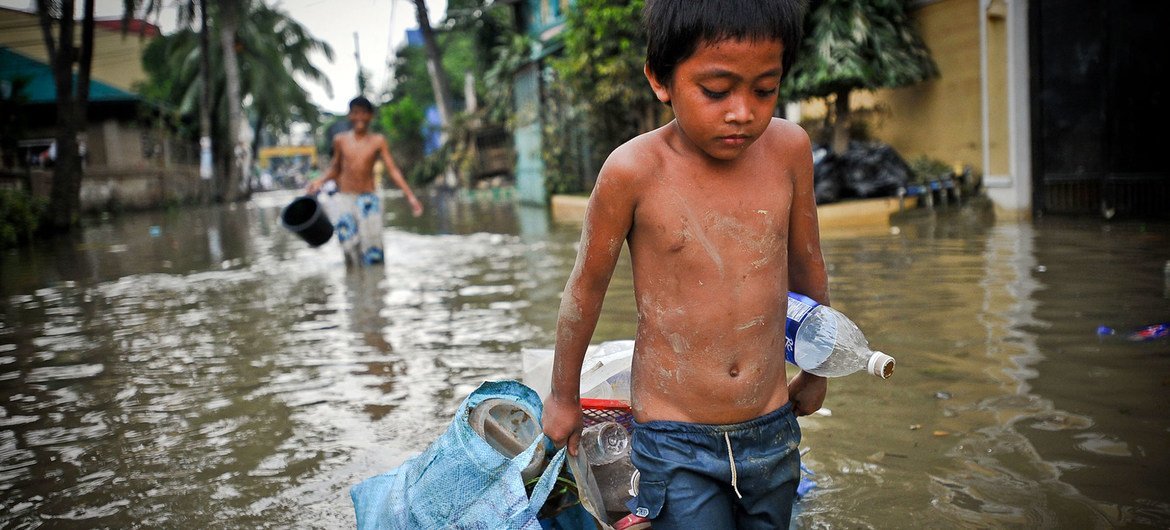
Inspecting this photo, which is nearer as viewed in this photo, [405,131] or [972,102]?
[972,102]

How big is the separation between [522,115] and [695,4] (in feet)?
69.1

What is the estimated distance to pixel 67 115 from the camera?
56.7 feet

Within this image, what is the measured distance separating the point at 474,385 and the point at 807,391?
2552mm

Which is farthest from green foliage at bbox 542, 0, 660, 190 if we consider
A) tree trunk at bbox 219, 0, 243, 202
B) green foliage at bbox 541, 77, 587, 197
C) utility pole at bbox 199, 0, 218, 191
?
tree trunk at bbox 219, 0, 243, 202

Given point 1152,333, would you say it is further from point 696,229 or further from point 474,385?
point 696,229

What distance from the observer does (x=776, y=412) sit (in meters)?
1.94

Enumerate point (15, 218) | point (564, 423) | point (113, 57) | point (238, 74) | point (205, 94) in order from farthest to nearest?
point (113, 57), point (238, 74), point (205, 94), point (15, 218), point (564, 423)

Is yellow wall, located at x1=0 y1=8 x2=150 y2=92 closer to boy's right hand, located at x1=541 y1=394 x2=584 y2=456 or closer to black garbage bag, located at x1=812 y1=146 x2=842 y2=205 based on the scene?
black garbage bag, located at x1=812 y1=146 x2=842 y2=205

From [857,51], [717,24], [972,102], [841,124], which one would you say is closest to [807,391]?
[717,24]

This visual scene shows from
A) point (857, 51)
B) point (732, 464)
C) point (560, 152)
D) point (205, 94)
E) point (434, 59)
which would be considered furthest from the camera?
point (205, 94)

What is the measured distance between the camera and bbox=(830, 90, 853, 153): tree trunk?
14382 millimetres

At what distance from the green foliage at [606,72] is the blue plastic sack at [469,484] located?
43.8 feet

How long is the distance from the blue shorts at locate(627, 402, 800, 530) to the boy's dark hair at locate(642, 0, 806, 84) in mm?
721

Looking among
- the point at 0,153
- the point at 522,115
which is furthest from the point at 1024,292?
the point at 0,153
